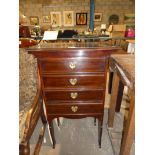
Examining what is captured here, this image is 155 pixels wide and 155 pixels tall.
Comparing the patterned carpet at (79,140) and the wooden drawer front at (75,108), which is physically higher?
the wooden drawer front at (75,108)

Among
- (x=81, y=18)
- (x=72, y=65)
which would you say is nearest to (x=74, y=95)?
(x=72, y=65)

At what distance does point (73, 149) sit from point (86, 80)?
67 centimetres

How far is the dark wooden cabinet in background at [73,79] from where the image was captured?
1.09 meters

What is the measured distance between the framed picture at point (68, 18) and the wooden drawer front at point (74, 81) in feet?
17.7

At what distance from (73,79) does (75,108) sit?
26 cm

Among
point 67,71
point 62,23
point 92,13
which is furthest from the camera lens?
point 62,23

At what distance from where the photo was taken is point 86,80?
1179mm

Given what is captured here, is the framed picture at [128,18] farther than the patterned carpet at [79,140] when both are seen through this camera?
Yes

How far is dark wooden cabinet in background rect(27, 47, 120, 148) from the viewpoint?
3.57 feet

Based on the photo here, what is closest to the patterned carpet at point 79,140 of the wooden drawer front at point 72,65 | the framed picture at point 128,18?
the wooden drawer front at point 72,65

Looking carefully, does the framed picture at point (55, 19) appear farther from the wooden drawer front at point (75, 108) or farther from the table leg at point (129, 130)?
the table leg at point (129, 130)
